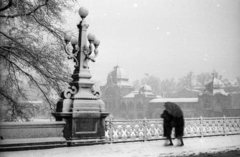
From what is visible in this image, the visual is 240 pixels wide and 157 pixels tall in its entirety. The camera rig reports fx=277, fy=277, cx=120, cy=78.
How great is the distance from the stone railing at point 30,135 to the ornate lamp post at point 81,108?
321mm

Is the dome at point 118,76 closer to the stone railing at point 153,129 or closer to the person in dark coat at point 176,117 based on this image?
the stone railing at point 153,129

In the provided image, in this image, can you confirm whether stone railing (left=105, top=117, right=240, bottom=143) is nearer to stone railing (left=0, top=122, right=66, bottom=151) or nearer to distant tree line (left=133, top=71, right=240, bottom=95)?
stone railing (left=0, top=122, right=66, bottom=151)

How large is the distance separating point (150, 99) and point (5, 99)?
58.8 meters

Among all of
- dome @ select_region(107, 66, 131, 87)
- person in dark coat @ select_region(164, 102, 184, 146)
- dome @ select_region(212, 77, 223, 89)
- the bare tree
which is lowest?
person in dark coat @ select_region(164, 102, 184, 146)

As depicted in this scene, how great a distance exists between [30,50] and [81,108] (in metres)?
4.75

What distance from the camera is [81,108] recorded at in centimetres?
898

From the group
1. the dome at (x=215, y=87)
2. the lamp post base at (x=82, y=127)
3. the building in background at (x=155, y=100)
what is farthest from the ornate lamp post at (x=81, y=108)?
the dome at (x=215, y=87)

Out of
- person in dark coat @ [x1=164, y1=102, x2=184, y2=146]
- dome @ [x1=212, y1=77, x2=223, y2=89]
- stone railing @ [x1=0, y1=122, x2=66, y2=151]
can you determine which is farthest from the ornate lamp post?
dome @ [x1=212, y1=77, x2=223, y2=89]

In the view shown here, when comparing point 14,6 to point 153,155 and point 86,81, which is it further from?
point 153,155

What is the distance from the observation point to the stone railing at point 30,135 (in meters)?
7.89

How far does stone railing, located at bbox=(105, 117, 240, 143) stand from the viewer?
1029 centimetres

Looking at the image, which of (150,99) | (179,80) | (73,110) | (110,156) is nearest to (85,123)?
(73,110)

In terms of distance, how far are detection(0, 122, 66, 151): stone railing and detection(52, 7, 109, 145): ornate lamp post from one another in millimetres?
321

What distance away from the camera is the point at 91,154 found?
24.5 feet
